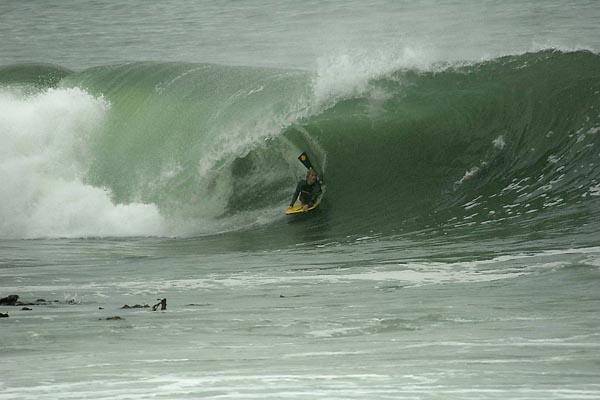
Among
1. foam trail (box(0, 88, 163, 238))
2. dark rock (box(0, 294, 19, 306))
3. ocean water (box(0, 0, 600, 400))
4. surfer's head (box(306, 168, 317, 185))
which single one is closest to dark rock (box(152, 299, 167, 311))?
ocean water (box(0, 0, 600, 400))

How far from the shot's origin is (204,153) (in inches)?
611

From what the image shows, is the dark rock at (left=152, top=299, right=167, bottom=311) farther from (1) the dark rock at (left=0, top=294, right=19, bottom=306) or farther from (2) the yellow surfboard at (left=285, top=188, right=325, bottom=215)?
(2) the yellow surfboard at (left=285, top=188, right=325, bottom=215)

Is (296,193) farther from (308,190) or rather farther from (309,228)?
(309,228)

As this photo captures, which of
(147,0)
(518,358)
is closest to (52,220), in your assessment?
(518,358)

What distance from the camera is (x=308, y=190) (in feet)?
45.4

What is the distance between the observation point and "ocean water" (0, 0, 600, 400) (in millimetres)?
5594

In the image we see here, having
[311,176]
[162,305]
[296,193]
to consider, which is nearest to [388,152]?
[311,176]

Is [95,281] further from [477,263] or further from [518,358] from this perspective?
[518,358]

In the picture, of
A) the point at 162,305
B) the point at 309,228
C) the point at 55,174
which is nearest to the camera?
the point at 162,305

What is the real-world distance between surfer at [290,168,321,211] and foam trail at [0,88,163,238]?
1.93 meters

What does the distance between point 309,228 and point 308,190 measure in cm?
73

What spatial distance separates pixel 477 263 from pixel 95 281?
3355mm

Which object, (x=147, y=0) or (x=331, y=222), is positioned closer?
(x=331, y=222)

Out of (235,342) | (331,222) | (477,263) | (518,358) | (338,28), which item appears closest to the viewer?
(518,358)
